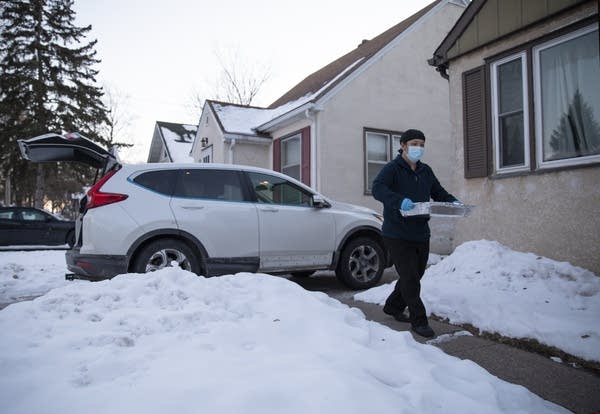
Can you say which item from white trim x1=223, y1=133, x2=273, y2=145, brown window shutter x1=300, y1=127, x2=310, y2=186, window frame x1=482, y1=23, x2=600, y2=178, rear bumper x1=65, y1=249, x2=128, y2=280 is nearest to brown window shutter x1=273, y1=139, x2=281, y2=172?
white trim x1=223, y1=133, x2=273, y2=145

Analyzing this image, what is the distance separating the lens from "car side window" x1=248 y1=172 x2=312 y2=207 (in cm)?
587

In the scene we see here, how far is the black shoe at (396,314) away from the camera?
4324 millimetres

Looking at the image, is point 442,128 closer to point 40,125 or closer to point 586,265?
point 586,265

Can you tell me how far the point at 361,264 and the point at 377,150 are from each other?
634cm

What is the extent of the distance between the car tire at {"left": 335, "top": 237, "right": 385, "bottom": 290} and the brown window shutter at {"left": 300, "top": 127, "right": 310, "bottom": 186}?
533 centimetres

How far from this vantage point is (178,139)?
88.4ft

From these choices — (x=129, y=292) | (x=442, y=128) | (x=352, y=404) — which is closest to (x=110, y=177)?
(x=129, y=292)

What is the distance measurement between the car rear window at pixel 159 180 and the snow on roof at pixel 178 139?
62.3 feet

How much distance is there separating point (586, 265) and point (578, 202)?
0.78m

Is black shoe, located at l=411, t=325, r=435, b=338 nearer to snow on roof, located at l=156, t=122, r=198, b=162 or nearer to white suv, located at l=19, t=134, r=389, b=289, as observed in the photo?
white suv, located at l=19, t=134, r=389, b=289

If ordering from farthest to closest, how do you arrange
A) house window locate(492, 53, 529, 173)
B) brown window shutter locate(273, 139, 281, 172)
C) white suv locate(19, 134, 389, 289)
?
1. brown window shutter locate(273, 139, 281, 172)
2. house window locate(492, 53, 529, 173)
3. white suv locate(19, 134, 389, 289)

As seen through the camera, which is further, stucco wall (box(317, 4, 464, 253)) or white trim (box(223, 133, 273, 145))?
white trim (box(223, 133, 273, 145))

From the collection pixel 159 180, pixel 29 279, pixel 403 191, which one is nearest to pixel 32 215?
pixel 29 279

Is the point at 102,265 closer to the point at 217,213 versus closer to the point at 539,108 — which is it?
the point at 217,213
